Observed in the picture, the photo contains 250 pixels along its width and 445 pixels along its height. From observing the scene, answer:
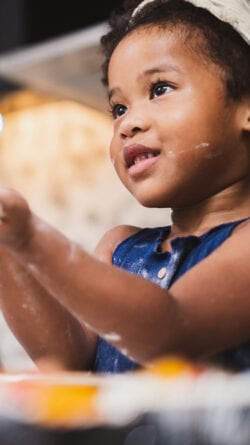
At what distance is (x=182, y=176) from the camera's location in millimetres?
818

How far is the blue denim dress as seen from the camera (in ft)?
2.52

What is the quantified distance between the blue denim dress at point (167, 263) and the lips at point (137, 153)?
0.10 metres

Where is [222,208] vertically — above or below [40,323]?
above

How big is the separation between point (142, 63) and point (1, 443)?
436 millimetres

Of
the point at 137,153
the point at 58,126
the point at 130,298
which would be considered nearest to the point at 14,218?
the point at 130,298

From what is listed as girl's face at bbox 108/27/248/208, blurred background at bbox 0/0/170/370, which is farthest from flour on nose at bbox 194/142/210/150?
blurred background at bbox 0/0/170/370

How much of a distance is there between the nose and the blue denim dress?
0.40 feet

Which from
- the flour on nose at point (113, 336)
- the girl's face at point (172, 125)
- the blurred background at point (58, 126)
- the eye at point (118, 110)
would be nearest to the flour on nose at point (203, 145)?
the girl's face at point (172, 125)

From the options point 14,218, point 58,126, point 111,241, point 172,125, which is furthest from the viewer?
point 58,126

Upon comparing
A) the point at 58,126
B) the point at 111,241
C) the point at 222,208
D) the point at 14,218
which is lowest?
the point at 58,126

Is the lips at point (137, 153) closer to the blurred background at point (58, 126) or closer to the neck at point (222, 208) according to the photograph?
the neck at point (222, 208)

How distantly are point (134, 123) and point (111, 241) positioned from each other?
0.69 feet

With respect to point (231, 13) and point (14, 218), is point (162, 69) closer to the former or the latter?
point (231, 13)

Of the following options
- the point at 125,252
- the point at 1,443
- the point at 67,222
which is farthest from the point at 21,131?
the point at 1,443
